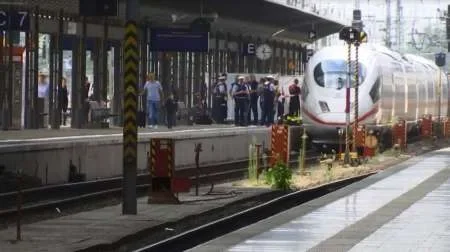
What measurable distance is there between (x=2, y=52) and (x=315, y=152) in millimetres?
11984

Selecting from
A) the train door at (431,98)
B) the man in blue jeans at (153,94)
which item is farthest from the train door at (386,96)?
the train door at (431,98)

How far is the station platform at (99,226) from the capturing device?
1427 cm

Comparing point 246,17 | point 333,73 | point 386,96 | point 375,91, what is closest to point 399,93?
point 386,96

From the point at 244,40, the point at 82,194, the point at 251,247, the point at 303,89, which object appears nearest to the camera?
the point at 251,247

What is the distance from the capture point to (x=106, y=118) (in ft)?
133

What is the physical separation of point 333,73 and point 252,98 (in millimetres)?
5566

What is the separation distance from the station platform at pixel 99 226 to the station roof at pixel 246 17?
24.0 m

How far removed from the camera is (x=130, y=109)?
1794 cm

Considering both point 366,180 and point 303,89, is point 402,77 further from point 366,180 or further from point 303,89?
point 366,180

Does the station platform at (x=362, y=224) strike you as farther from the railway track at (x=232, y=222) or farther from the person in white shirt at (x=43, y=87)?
the person in white shirt at (x=43, y=87)

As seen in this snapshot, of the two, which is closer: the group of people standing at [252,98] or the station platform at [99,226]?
the station platform at [99,226]

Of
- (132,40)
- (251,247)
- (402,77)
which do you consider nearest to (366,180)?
(132,40)

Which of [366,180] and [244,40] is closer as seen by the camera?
[366,180]

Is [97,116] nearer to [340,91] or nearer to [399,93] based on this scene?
[340,91]
